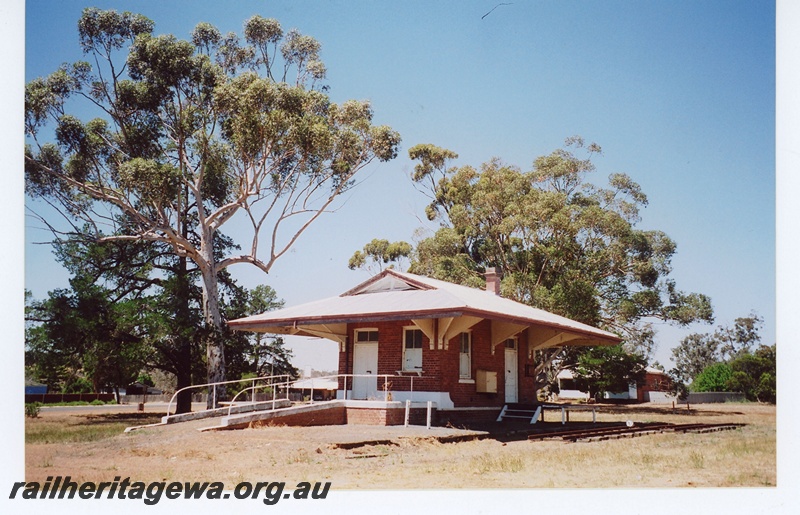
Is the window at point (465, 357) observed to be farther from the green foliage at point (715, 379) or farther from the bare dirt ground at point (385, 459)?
the green foliage at point (715, 379)

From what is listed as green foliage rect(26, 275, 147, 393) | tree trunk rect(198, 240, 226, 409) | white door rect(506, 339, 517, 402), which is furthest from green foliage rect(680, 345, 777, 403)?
A: green foliage rect(26, 275, 147, 393)

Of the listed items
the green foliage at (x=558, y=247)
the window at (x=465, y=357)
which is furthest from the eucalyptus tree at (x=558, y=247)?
the window at (x=465, y=357)

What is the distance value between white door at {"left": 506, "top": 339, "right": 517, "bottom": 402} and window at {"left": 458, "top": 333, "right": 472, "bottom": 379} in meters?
2.48

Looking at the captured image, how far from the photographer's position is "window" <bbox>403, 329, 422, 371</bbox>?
1884cm

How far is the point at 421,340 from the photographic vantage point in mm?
18875

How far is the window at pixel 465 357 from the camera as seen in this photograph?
19.2 metres

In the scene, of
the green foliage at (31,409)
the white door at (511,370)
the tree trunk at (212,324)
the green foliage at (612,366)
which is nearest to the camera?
the green foliage at (31,409)

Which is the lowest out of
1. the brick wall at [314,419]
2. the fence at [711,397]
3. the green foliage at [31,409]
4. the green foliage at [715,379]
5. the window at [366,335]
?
the fence at [711,397]

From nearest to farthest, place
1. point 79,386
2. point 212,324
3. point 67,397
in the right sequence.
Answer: point 67,397, point 212,324, point 79,386

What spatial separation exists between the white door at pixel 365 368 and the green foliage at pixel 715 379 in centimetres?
3551

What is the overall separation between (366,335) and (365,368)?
3.18 ft

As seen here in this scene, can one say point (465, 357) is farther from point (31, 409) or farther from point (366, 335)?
point (31, 409)

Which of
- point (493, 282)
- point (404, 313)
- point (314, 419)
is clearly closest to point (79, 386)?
point (314, 419)
